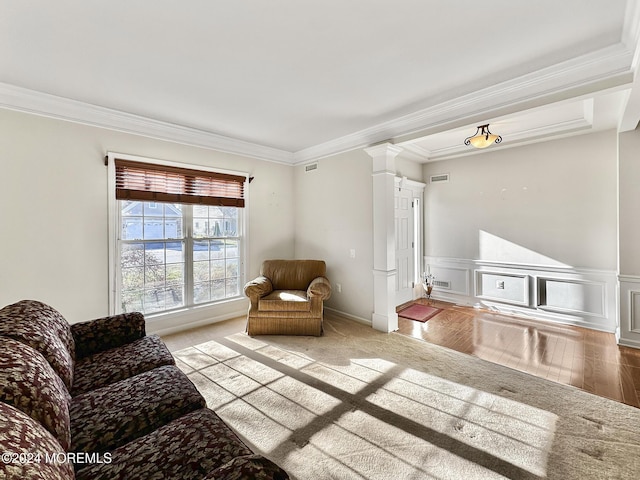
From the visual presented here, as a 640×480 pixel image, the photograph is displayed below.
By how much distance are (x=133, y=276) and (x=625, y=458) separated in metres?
4.52

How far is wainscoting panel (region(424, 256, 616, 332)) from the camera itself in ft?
12.3

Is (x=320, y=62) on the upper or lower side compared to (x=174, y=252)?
upper

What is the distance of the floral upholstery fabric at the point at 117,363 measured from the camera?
5.56 feet

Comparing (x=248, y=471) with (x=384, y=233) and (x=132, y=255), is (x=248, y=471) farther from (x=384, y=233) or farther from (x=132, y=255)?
(x=132, y=255)

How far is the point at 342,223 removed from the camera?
4.35 metres

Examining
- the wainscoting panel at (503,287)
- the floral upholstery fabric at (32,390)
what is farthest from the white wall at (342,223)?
the floral upholstery fabric at (32,390)

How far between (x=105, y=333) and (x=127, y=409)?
40.0 inches

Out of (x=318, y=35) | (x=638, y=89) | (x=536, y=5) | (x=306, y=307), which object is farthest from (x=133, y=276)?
(x=638, y=89)

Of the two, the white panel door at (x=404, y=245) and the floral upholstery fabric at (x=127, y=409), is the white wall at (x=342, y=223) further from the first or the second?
the floral upholstery fabric at (x=127, y=409)

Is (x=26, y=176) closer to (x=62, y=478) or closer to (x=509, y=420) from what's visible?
(x=62, y=478)

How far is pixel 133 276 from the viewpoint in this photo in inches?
137

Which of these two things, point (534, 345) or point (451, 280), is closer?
point (534, 345)

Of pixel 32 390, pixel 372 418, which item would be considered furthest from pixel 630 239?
pixel 32 390

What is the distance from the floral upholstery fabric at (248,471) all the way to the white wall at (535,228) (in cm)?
469
